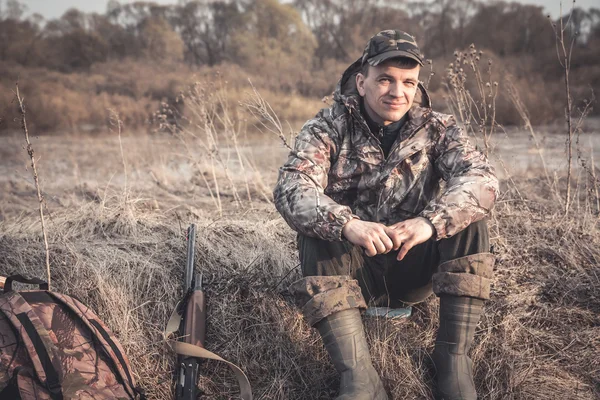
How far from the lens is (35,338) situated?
1.87m

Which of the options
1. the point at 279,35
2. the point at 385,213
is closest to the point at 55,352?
the point at 385,213

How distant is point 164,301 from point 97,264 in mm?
563

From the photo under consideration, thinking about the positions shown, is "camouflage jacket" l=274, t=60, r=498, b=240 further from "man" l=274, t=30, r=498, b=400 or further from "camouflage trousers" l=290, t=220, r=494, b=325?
"camouflage trousers" l=290, t=220, r=494, b=325

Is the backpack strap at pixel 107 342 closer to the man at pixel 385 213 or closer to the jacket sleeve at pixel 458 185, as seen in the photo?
the man at pixel 385 213

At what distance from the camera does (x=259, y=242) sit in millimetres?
3328

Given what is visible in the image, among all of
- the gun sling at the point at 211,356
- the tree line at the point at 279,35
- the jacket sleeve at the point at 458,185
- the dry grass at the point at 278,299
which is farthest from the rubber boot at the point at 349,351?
the tree line at the point at 279,35

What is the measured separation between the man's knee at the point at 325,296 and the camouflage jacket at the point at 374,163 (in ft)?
1.01

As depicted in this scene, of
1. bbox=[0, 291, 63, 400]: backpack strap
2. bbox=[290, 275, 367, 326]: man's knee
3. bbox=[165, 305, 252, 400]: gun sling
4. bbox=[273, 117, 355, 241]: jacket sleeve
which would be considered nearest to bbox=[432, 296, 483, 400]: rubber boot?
bbox=[290, 275, 367, 326]: man's knee

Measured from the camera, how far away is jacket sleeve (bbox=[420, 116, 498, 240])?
203 centimetres

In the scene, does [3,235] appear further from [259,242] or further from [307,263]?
[307,263]

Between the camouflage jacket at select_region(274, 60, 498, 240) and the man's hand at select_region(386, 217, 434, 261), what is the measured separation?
248 millimetres

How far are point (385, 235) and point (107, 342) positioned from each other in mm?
1327

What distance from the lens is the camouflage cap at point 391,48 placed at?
2.33 meters

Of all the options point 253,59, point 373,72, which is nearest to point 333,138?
point 373,72
